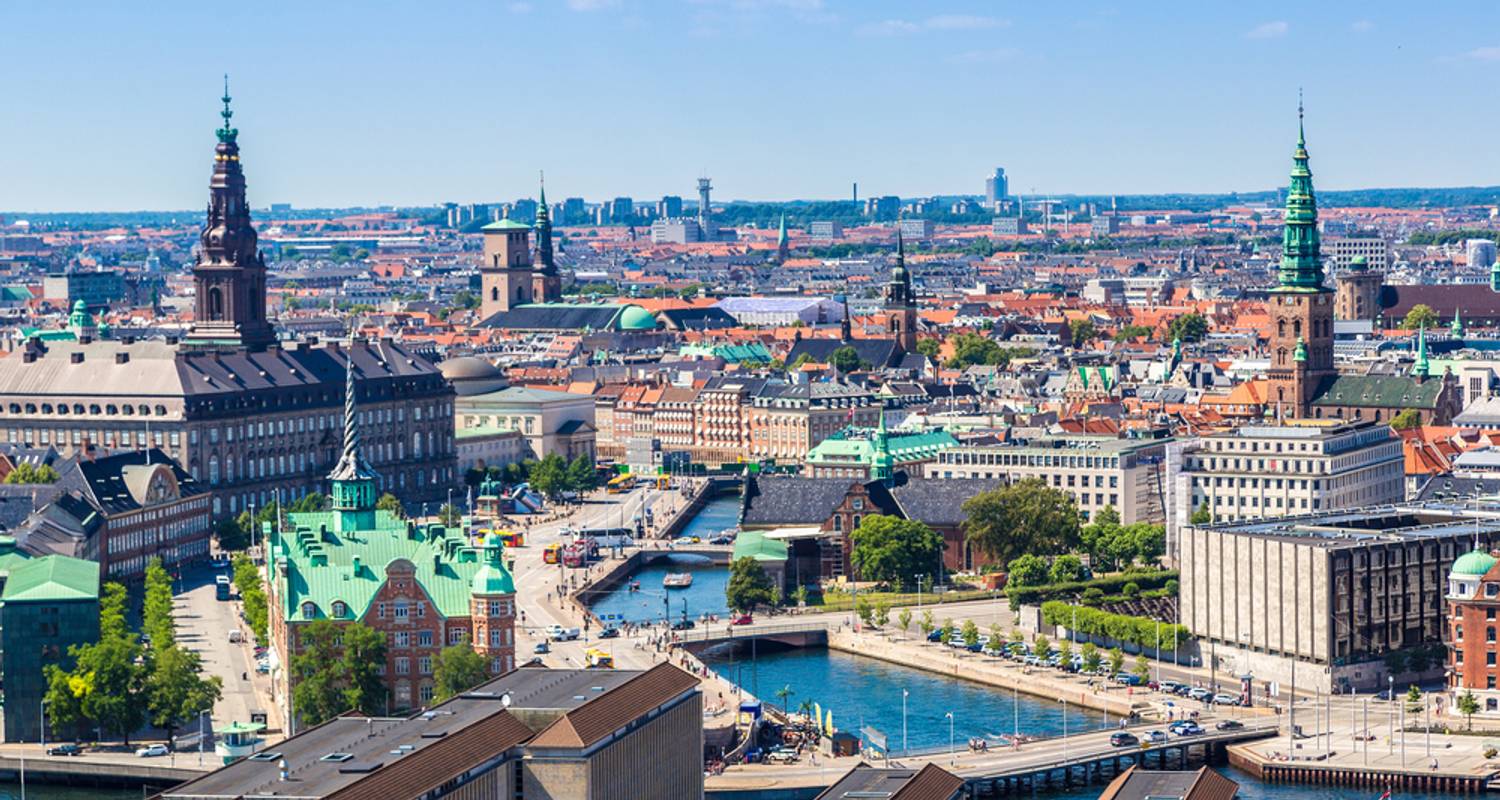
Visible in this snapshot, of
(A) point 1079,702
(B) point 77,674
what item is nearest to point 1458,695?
(A) point 1079,702

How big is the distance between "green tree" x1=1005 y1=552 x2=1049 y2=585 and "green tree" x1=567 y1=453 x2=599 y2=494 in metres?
39.5

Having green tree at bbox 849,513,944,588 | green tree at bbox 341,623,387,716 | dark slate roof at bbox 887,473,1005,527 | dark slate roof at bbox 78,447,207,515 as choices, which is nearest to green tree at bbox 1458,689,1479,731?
green tree at bbox 341,623,387,716

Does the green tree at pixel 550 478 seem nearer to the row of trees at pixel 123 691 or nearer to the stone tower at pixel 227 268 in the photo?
the stone tower at pixel 227 268

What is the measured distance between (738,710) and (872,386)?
268 feet

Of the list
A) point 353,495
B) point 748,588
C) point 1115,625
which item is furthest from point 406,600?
point 748,588

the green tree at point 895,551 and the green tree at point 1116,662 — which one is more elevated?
the green tree at point 895,551

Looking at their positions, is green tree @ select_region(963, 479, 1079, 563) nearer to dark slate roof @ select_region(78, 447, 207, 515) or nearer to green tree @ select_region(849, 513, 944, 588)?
green tree @ select_region(849, 513, 944, 588)

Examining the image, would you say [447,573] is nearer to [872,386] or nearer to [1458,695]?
[1458,695]

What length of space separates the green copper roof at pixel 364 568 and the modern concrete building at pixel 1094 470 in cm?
3705

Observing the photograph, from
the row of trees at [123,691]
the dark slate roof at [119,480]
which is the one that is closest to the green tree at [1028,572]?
the dark slate roof at [119,480]

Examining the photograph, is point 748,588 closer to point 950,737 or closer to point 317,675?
point 950,737

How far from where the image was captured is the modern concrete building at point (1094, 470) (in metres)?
115

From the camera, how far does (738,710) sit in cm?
7962

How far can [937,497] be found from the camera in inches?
4338
